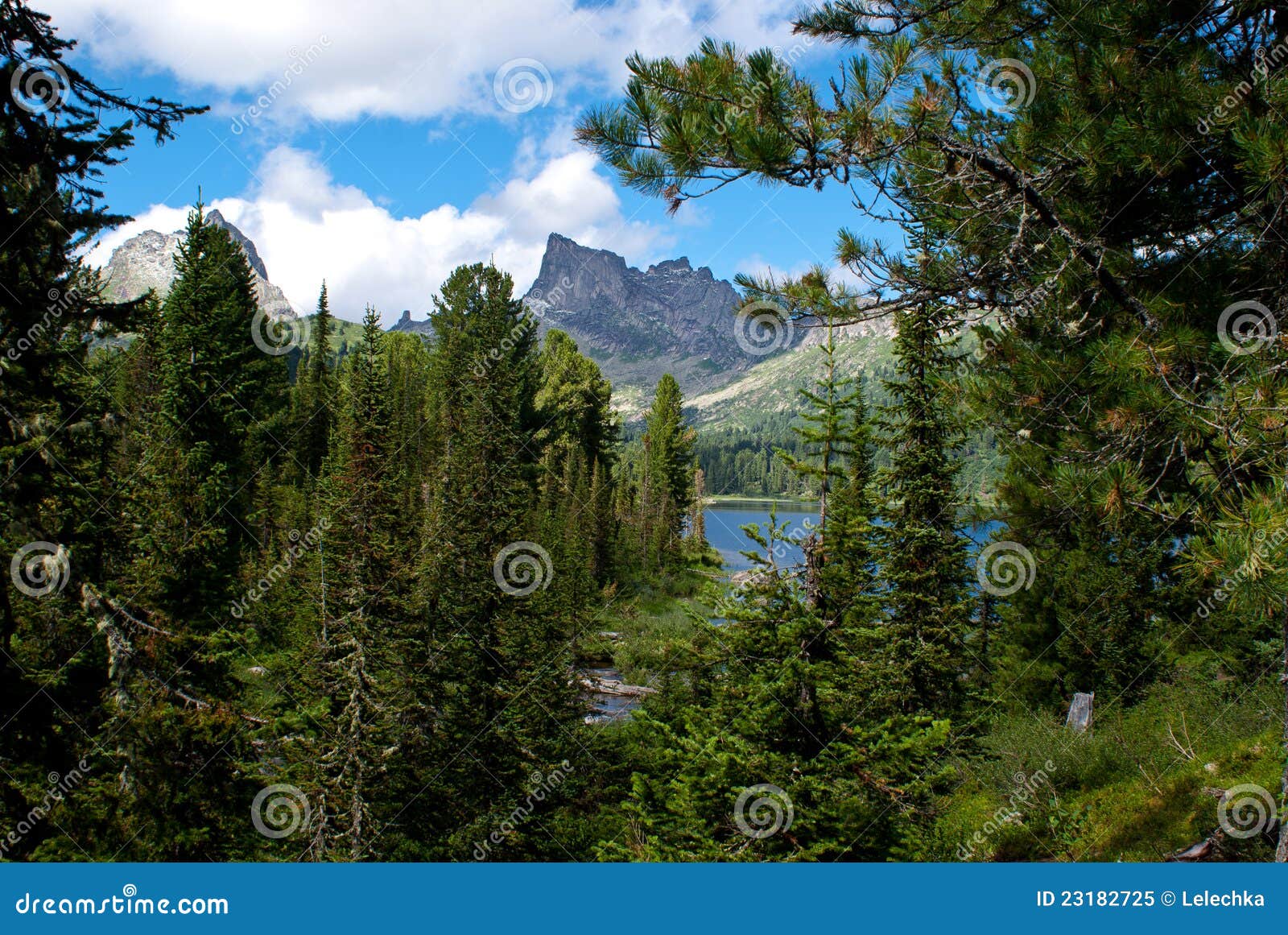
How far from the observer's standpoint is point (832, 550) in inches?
394

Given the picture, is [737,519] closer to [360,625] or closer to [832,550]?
[360,625]

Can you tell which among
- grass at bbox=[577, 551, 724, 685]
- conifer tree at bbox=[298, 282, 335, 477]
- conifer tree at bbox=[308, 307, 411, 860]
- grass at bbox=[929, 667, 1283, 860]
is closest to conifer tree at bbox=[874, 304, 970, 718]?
grass at bbox=[929, 667, 1283, 860]

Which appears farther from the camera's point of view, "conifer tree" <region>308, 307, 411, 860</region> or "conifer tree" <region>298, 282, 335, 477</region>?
"conifer tree" <region>298, 282, 335, 477</region>

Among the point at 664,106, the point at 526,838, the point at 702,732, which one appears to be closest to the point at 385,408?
the point at 526,838

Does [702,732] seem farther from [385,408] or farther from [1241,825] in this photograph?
[385,408]

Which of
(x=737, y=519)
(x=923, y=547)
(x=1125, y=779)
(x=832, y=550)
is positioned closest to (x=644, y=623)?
(x=923, y=547)

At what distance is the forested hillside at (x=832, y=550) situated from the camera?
18.0ft

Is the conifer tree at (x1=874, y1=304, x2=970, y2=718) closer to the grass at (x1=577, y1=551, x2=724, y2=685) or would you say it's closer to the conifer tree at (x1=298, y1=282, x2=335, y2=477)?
the grass at (x1=577, y1=551, x2=724, y2=685)

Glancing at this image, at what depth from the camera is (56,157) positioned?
6238 millimetres

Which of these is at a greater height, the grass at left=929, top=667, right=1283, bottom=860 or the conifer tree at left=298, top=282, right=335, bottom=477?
the conifer tree at left=298, top=282, right=335, bottom=477

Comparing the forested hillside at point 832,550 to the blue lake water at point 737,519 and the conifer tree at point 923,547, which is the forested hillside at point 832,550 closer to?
the conifer tree at point 923,547

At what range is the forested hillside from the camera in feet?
18.0

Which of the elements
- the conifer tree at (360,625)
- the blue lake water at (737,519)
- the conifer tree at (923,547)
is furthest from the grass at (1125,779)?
the blue lake water at (737,519)

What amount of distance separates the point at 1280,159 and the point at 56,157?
9227mm
